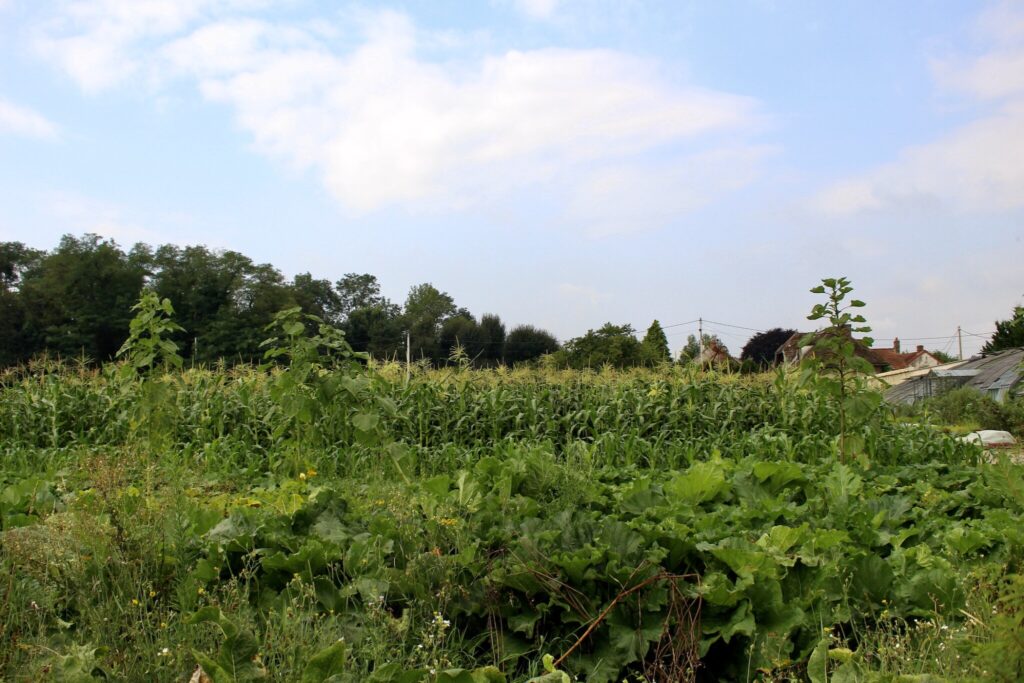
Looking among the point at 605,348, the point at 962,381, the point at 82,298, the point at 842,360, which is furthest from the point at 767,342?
the point at 842,360

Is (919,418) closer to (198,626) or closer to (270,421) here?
(270,421)

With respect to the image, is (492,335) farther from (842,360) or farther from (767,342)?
(842,360)

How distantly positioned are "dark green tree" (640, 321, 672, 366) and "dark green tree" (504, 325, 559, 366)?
10229 millimetres

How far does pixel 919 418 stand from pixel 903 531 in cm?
503

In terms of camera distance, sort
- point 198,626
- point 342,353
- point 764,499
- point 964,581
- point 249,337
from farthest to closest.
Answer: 1. point 249,337
2. point 342,353
3. point 764,499
4. point 964,581
5. point 198,626

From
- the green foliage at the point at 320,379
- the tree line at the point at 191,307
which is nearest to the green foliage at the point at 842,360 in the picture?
the green foliage at the point at 320,379

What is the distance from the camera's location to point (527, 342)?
5525 centimetres

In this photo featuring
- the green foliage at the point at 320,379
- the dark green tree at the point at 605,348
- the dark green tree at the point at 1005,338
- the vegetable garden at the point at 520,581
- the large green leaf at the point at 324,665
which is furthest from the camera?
the dark green tree at the point at 605,348

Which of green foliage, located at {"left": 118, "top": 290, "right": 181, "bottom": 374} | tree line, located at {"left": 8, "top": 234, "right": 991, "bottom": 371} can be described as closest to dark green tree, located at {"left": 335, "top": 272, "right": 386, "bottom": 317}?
tree line, located at {"left": 8, "top": 234, "right": 991, "bottom": 371}

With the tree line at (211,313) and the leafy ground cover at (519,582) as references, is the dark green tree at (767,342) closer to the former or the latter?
the tree line at (211,313)

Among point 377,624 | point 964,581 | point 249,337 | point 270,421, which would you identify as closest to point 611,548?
point 377,624

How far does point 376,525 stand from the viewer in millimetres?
2947

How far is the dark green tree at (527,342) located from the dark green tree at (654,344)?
10229 mm

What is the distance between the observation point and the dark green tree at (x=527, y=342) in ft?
181
